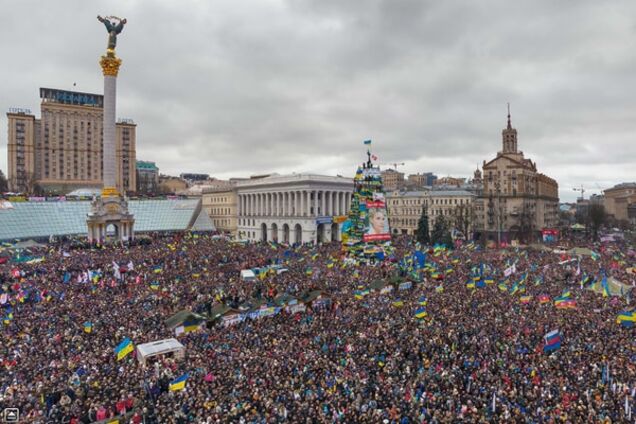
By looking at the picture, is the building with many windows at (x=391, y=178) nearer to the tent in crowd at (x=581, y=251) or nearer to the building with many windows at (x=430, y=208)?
the building with many windows at (x=430, y=208)

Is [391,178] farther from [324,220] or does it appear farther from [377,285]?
[377,285]

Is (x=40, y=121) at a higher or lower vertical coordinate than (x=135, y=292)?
higher

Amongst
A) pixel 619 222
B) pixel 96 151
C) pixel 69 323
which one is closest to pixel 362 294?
pixel 69 323

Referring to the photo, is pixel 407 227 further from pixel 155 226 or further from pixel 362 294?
pixel 362 294

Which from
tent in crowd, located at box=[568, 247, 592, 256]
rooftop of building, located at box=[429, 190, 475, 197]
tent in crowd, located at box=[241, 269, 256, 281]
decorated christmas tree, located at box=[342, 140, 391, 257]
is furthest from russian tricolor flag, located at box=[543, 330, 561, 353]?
rooftop of building, located at box=[429, 190, 475, 197]

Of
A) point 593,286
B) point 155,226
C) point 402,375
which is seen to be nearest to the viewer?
point 402,375

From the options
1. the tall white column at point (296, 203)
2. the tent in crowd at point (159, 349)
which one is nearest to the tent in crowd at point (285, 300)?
the tent in crowd at point (159, 349)
